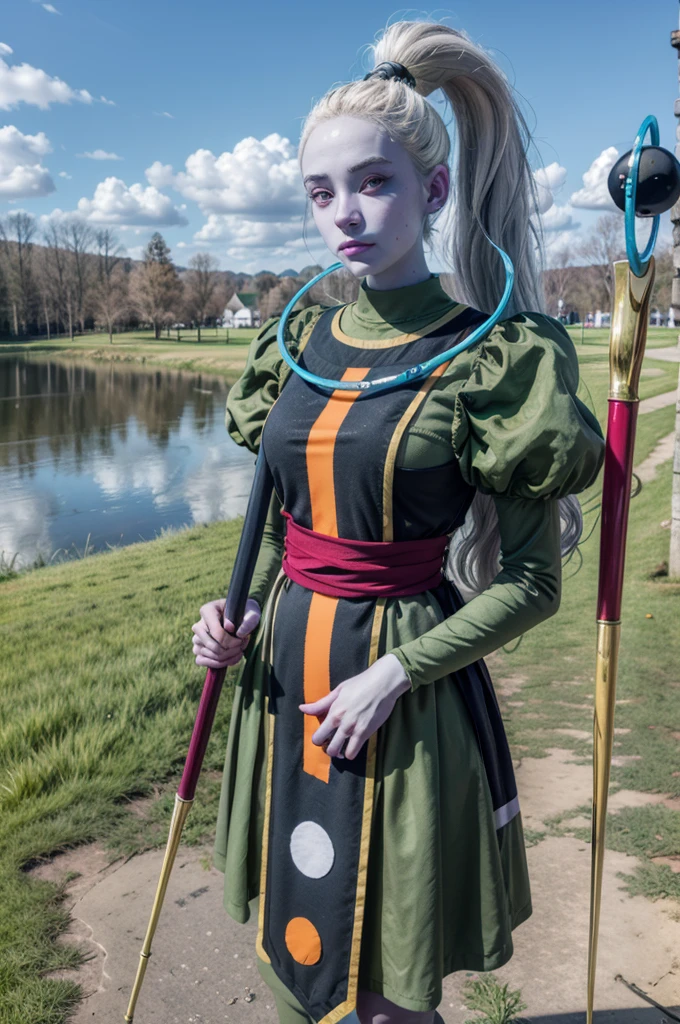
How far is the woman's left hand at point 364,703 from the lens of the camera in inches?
58.0

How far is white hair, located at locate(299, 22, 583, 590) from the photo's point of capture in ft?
5.15

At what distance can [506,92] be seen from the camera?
1672 millimetres

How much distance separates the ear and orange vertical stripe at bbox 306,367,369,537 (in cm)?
36

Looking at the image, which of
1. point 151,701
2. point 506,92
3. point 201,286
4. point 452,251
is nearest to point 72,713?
point 151,701

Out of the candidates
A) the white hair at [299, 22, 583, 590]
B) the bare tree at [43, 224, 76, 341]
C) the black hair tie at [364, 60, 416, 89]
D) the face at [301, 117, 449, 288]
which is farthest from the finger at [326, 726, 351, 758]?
the bare tree at [43, 224, 76, 341]

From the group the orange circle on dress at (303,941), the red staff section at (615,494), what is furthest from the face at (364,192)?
the orange circle on dress at (303,941)

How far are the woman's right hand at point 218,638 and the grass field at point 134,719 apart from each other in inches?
27.9

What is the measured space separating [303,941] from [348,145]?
60.4 inches

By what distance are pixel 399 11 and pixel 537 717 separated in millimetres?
3437

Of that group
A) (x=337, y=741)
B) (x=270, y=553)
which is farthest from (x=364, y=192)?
(x=337, y=741)

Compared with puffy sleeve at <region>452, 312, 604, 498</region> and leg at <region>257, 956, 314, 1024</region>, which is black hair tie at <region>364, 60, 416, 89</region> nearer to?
puffy sleeve at <region>452, 312, 604, 498</region>

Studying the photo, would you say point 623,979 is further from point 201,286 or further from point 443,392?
point 201,286

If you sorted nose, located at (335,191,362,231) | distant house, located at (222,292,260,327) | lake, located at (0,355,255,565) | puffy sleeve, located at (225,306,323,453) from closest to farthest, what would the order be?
nose, located at (335,191,362,231), puffy sleeve, located at (225,306,323,453), lake, located at (0,355,255,565), distant house, located at (222,292,260,327)

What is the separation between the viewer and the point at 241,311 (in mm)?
105125
